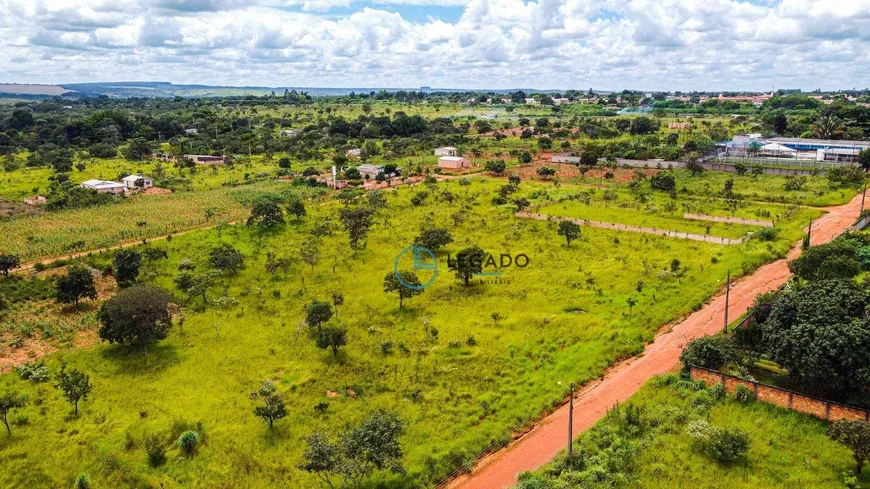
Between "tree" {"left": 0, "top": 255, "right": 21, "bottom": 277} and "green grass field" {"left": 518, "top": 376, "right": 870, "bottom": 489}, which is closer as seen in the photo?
"green grass field" {"left": 518, "top": 376, "right": 870, "bottom": 489}

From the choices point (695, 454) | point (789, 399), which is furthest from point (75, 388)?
point (789, 399)

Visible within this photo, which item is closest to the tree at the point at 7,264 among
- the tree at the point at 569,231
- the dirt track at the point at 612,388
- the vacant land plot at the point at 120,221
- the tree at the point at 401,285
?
the vacant land plot at the point at 120,221

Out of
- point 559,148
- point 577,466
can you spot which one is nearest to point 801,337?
point 577,466

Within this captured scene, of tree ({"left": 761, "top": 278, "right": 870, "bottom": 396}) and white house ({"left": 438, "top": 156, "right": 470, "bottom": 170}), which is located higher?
white house ({"left": 438, "top": 156, "right": 470, "bottom": 170})

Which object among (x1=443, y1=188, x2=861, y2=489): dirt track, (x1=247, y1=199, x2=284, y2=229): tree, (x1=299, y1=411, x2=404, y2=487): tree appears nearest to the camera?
(x1=299, y1=411, x2=404, y2=487): tree

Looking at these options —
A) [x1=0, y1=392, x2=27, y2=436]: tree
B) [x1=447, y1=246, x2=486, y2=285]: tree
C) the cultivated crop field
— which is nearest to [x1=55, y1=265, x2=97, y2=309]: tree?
the cultivated crop field

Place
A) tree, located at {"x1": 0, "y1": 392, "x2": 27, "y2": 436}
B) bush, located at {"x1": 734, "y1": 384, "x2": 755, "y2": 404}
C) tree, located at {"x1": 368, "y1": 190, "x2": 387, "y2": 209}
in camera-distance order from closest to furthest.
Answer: tree, located at {"x1": 0, "y1": 392, "x2": 27, "y2": 436} → bush, located at {"x1": 734, "y1": 384, "x2": 755, "y2": 404} → tree, located at {"x1": 368, "y1": 190, "x2": 387, "y2": 209}

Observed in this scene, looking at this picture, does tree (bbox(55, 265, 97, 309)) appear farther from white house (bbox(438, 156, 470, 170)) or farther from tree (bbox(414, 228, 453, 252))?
white house (bbox(438, 156, 470, 170))

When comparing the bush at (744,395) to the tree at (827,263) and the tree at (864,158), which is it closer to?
the tree at (827,263)

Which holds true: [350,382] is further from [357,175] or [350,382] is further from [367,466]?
[357,175]
